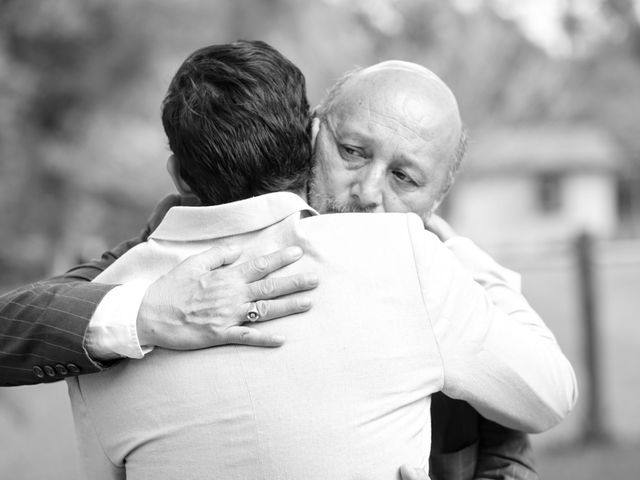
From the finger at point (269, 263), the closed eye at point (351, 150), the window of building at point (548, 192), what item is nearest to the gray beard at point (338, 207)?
the closed eye at point (351, 150)

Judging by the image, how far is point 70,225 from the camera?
19.9 metres

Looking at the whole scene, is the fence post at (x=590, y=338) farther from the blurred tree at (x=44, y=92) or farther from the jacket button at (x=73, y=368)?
the blurred tree at (x=44, y=92)

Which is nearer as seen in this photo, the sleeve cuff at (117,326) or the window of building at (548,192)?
the sleeve cuff at (117,326)

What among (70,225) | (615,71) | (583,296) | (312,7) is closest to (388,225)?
(583,296)

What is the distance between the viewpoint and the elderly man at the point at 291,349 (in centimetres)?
175

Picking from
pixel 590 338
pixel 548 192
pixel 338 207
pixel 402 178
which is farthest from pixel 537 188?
pixel 338 207

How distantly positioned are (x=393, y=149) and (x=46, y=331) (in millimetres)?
1045

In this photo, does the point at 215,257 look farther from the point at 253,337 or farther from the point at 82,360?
the point at 82,360

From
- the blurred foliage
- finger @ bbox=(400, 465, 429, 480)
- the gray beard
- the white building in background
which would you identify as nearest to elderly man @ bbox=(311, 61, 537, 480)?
the gray beard

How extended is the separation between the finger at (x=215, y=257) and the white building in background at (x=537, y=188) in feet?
111

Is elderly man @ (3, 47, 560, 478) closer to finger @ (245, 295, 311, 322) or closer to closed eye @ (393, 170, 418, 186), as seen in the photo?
closed eye @ (393, 170, 418, 186)

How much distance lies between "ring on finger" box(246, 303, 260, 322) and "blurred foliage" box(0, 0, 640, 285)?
1185cm

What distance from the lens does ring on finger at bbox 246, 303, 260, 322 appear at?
1779 millimetres

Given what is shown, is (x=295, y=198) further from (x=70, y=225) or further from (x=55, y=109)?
(x=70, y=225)
